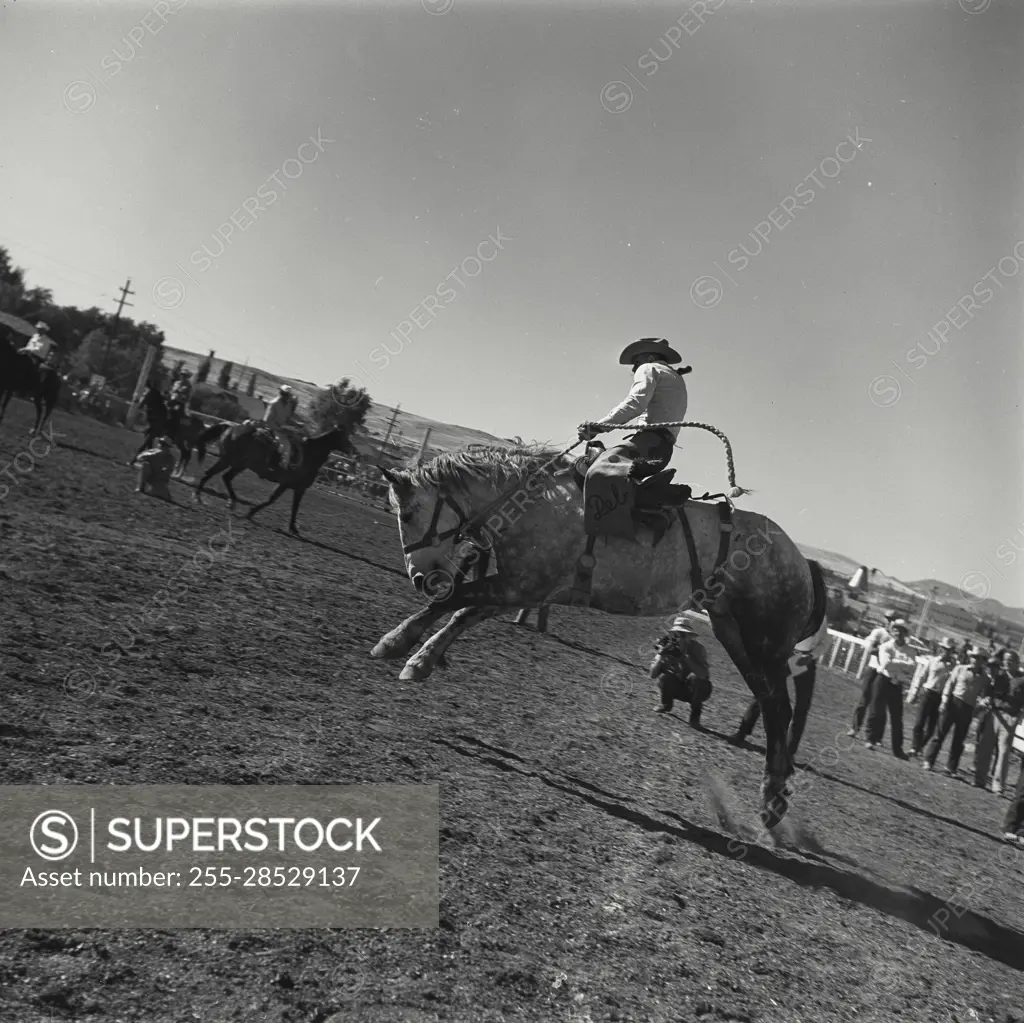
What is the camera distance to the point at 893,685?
1202 cm

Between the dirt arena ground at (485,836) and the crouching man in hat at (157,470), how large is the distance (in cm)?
396

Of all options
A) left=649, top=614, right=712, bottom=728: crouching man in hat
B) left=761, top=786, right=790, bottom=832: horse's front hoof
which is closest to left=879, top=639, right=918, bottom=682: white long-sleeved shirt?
left=649, top=614, right=712, bottom=728: crouching man in hat

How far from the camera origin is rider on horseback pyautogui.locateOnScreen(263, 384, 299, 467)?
14.0 metres

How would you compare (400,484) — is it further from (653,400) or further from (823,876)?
(823,876)

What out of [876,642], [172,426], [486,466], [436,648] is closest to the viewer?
[436,648]

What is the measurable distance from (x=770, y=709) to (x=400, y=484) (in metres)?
3.20

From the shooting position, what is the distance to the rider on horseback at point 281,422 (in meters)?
14.0

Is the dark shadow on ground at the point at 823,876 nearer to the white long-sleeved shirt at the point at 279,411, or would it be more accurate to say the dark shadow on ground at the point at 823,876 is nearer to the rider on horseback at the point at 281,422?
the rider on horseback at the point at 281,422

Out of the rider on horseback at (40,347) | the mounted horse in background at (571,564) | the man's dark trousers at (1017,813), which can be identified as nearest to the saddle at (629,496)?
the mounted horse in background at (571,564)

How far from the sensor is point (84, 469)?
13625 mm

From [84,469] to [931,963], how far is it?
14.1 metres

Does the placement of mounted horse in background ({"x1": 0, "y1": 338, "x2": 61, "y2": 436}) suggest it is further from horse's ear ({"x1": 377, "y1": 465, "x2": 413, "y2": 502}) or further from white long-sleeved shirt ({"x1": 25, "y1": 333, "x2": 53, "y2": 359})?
horse's ear ({"x1": 377, "y1": 465, "x2": 413, "y2": 502})

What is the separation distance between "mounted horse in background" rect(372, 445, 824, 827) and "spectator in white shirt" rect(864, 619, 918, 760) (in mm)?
6928

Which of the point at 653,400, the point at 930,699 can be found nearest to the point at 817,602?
the point at 653,400
